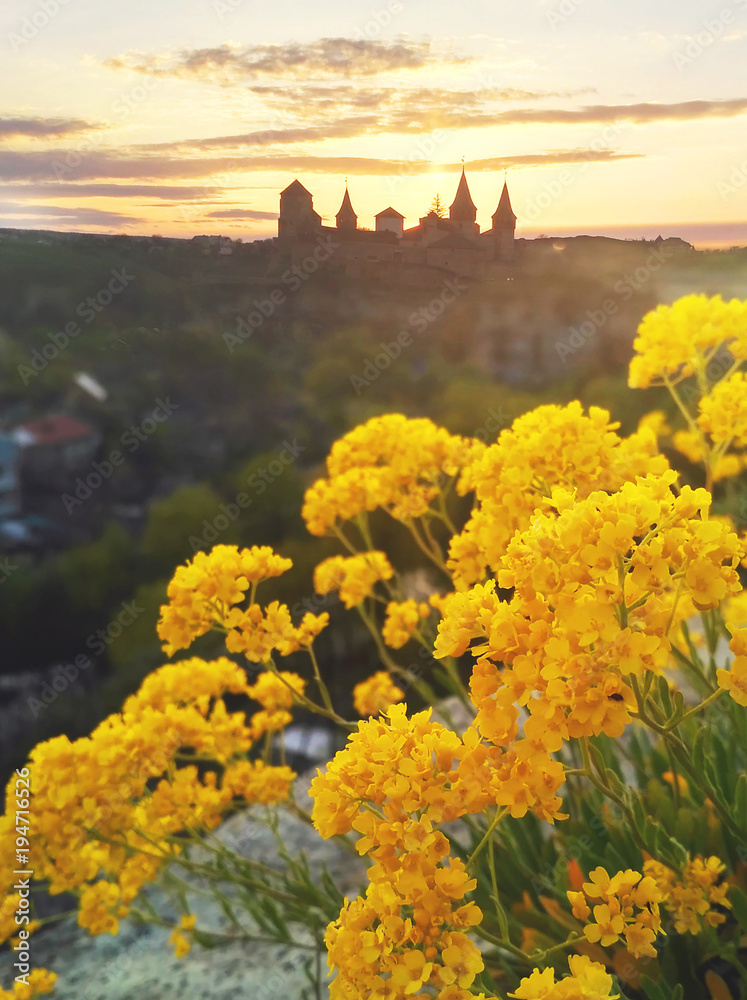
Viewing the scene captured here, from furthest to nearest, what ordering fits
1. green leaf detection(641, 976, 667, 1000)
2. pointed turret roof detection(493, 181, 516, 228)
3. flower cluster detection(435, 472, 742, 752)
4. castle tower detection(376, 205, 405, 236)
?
castle tower detection(376, 205, 405, 236), pointed turret roof detection(493, 181, 516, 228), green leaf detection(641, 976, 667, 1000), flower cluster detection(435, 472, 742, 752)

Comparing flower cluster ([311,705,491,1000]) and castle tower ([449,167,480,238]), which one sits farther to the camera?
castle tower ([449,167,480,238])

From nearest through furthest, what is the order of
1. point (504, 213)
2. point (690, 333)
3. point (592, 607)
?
1. point (592, 607)
2. point (690, 333)
3. point (504, 213)

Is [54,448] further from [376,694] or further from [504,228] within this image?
[376,694]

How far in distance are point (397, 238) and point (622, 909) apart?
411cm

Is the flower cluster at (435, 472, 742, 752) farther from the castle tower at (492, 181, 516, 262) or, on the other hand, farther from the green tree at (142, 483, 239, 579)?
the green tree at (142, 483, 239, 579)

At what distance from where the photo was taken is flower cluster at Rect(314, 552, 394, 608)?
1.79m

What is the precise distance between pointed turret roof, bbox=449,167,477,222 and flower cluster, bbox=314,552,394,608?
2283mm

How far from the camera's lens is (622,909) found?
0.86 m

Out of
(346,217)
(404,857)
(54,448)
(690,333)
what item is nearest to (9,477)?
(54,448)

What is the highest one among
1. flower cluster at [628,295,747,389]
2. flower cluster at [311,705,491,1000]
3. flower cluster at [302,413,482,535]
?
flower cluster at [628,295,747,389]

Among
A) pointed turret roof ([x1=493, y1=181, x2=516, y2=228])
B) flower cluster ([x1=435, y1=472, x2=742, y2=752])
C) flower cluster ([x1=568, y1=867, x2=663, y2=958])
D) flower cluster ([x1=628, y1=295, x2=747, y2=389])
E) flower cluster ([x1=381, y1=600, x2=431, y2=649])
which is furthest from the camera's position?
pointed turret roof ([x1=493, y1=181, x2=516, y2=228])

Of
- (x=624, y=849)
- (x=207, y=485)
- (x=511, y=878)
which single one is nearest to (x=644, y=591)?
(x=624, y=849)

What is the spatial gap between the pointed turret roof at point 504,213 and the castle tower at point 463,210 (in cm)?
13

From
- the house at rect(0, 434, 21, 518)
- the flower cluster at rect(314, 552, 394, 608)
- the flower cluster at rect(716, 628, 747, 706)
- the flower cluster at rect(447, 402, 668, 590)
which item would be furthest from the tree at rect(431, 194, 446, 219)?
the flower cluster at rect(716, 628, 747, 706)
